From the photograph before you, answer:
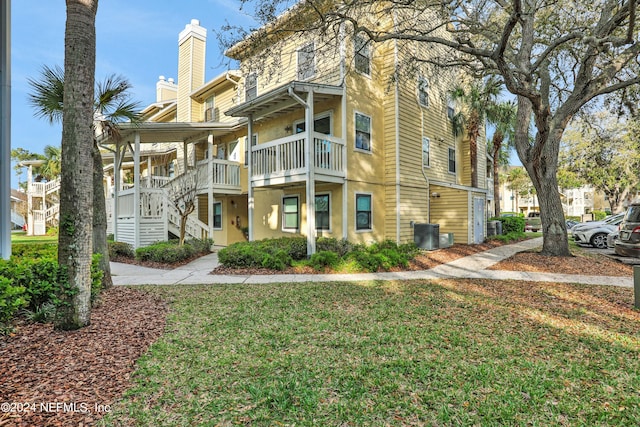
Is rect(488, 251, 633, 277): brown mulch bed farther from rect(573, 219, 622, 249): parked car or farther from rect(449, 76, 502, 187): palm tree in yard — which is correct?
rect(449, 76, 502, 187): palm tree in yard

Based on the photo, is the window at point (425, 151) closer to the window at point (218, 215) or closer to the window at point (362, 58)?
the window at point (362, 58)

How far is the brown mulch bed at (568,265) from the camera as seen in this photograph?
356 inches

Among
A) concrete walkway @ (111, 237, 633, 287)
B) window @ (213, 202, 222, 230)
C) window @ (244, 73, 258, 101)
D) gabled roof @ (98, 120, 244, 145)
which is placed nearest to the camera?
concrete walkway @ (111, 237, 633, 287)

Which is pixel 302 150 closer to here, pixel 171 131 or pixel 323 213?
pixel 323 213

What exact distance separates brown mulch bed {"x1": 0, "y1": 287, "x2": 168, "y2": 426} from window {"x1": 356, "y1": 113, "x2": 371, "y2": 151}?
9373mm

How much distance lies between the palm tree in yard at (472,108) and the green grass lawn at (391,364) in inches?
471

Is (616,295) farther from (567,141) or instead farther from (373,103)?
(567,141)

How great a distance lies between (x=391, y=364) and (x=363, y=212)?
913 centimetres

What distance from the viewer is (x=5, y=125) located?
581 cm

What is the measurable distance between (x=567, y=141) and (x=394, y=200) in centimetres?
2566

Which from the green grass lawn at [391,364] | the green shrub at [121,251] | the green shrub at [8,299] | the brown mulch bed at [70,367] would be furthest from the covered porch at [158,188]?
the green shrub at [8,299]

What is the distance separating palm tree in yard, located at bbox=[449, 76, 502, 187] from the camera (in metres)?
16.0

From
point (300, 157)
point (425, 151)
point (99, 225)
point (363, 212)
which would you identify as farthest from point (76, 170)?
point (425, 151)

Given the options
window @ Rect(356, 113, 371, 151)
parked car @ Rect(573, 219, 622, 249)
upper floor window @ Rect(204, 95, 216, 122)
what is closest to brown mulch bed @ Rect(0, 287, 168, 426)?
window @ Rect(356, 113, 371, 151)
